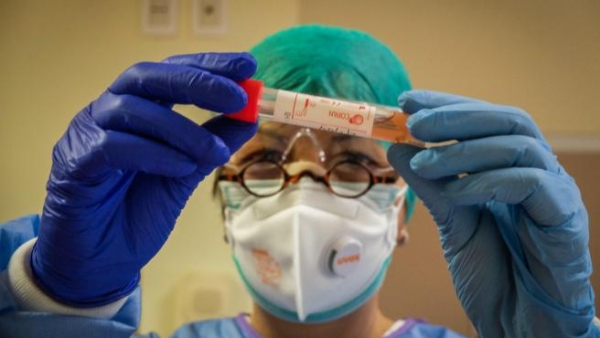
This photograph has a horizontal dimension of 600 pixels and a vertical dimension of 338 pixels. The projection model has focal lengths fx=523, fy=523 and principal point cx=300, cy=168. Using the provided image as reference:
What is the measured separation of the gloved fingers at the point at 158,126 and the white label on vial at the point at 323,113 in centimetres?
11

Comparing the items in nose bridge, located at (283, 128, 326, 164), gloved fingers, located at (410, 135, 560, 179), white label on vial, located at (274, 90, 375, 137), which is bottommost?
nose bridge, located at (283, 128, 326, 164)

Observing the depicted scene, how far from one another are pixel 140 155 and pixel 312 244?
1.55ft

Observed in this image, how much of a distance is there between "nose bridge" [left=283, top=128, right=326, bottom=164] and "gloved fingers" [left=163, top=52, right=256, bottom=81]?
16.4 inches

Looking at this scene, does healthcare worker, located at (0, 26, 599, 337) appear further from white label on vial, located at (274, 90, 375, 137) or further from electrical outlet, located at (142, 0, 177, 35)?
electrical outlet, located at (142, 0, 177, 35)

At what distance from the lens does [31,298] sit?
78 centimetres

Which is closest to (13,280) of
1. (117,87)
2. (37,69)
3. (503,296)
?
(117,87)

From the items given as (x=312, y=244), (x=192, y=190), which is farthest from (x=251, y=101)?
(x=312, y=244)

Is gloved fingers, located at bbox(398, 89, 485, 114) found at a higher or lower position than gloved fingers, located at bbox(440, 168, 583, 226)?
higher

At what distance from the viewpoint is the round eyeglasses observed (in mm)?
1097

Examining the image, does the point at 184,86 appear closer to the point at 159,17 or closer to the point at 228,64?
the point at 228,64

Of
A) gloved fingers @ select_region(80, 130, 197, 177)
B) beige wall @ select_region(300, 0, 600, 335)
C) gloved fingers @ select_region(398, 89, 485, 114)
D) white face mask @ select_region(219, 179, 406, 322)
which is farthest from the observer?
beige wall @ select_region(300, 0, 600, 335)

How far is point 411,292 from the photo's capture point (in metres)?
1.56

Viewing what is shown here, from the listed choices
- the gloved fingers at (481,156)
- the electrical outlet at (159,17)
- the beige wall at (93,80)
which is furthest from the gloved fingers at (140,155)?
the electrical outlet at (159,17)

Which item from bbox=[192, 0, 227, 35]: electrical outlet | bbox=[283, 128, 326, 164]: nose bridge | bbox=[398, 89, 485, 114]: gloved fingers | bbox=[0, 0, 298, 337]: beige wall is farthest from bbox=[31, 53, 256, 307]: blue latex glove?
bbox=[192, 0, 227, 35]: electrical outlet
